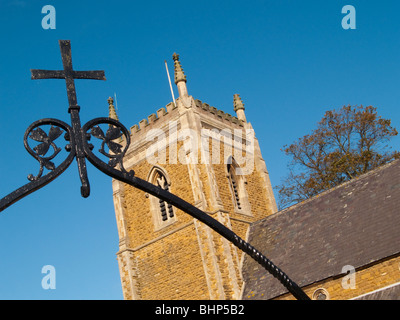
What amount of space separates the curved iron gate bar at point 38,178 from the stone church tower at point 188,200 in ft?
53.3

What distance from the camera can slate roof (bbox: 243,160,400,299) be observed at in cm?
1744

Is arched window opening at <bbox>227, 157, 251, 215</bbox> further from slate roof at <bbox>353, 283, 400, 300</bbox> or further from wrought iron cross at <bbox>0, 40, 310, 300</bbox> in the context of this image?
wrought iron cross at <bbox>0, 40, 310, 300</bbox>

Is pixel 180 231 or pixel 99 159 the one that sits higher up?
pixel 180 231

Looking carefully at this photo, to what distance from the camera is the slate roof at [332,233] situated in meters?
17.4

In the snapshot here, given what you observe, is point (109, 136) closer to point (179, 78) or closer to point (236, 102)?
point (179, 78)

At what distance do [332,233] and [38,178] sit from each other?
15.7m

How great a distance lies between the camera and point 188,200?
22.1 meters

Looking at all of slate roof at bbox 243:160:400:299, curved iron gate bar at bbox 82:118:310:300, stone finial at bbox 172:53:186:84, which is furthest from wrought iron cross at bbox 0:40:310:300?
stone finial at bbox 172:53:186:84

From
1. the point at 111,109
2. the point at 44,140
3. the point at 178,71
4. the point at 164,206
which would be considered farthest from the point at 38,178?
the point at 111,109

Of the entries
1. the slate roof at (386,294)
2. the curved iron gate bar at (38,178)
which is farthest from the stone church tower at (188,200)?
the curved iron gate bar at (38,178)

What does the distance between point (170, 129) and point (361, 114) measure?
10.7 m

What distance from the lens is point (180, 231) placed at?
22031mm
